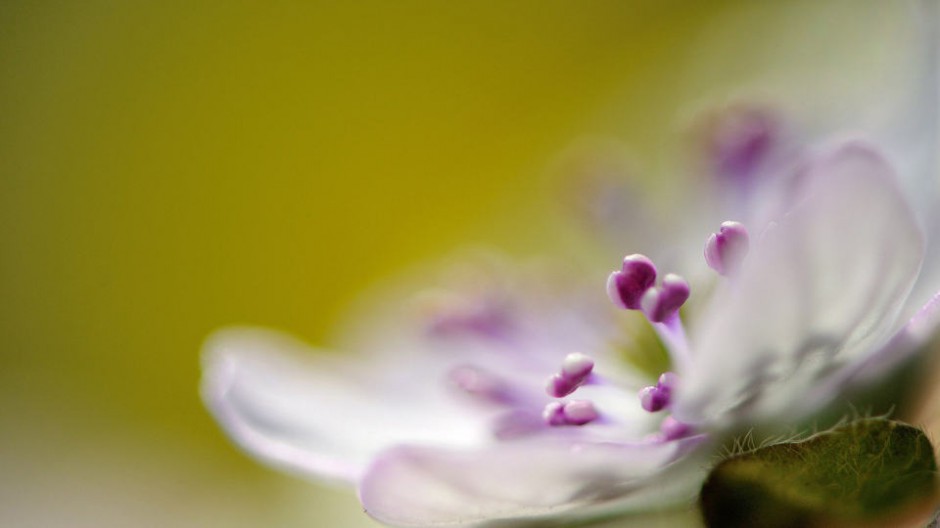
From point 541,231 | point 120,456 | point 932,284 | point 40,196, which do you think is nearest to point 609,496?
point 932,284

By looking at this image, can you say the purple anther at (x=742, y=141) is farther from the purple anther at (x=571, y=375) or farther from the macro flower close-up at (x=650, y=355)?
the purple anther at (x=571, y=375)

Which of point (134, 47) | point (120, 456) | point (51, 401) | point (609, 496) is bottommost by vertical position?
point (609, 496)

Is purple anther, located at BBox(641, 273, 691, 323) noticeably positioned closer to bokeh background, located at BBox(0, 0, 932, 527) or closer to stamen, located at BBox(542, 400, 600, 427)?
stamen, located at BBox(542, 400, 600, 427)

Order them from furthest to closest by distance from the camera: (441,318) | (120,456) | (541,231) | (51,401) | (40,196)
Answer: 1. (40,196)
2. (51,401)
3. (120,456)
4. (541,231)
5. (441,318)

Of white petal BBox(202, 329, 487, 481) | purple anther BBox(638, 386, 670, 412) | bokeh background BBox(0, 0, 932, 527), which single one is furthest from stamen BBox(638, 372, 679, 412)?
bokeh background BBox(0, 0, 932, 527)

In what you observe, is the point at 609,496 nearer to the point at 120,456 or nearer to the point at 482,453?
the point at 482,453

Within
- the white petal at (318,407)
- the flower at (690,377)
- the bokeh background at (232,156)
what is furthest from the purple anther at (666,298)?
the bokeh background at (232,156)

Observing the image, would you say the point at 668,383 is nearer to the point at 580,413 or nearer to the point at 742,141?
the point at 580,413
